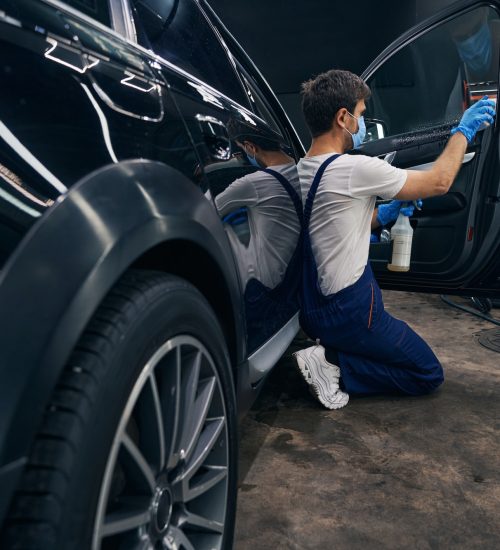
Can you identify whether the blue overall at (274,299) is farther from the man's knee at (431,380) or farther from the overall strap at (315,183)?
the man's knee at (431,380)

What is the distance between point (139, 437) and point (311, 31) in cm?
671

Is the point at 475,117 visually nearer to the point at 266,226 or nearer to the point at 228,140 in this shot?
the point at 266,226

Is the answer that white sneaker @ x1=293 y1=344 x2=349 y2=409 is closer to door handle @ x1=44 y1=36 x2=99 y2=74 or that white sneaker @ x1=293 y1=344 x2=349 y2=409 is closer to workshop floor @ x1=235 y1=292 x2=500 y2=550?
workshop floor @ x1=235 y1=292 x2=500 y2=550

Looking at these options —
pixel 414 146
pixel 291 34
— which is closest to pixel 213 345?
pixel 414 146

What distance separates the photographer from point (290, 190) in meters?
1.75

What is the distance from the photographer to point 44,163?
62 centimetres

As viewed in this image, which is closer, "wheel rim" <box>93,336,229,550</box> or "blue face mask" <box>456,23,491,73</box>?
"wheel rim" <box>93,336,229,550</box>

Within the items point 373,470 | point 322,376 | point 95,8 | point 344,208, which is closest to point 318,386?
point 322,376

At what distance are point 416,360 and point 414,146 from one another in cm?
99

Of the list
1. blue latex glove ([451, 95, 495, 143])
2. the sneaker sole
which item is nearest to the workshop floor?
the sneaker sole

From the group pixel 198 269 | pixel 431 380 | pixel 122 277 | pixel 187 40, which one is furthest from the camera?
pixel 431 380

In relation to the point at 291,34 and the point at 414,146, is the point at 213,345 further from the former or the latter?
the point at 291,34

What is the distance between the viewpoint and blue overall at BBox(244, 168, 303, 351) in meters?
1.30

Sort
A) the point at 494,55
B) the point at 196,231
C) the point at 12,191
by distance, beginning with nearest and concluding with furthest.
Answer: the point at 12,191, the point at 196,231, the point at 494,55
